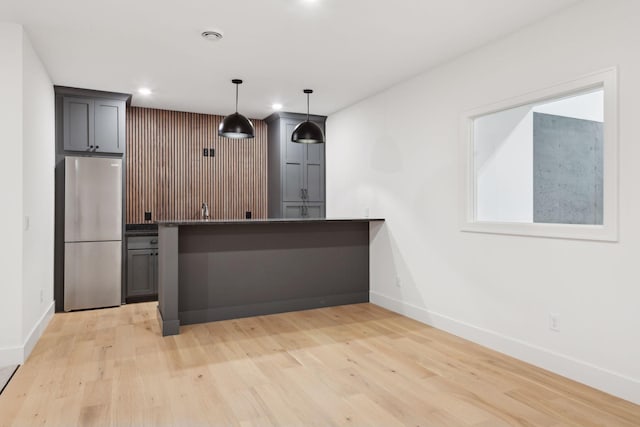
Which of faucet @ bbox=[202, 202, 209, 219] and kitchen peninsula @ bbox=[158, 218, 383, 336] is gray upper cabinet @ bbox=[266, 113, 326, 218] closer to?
faucet @ bbox=[202, 202, 209, 219]

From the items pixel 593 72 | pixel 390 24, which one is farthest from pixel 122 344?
pixel 593 72

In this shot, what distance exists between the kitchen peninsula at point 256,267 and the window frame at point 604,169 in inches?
58.4

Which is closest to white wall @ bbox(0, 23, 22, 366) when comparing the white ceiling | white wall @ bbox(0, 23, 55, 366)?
white wall @ bbox(0, 23, 55, 366)

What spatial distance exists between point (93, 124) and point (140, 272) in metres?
1.94

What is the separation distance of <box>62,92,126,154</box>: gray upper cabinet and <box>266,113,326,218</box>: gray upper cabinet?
2.24m

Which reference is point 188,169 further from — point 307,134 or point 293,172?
point 307,134

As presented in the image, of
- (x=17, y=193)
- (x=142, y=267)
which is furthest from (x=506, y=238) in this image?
(x=142, y=267)

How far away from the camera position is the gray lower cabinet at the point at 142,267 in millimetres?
5270

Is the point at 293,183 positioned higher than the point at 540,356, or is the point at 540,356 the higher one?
the point at 293,183

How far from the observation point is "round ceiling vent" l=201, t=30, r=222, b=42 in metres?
3.40

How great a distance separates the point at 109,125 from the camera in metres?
5.12

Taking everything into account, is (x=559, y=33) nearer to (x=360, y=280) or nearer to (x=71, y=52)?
(x=360, y=280)

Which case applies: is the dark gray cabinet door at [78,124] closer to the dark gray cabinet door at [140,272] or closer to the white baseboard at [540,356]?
the dark gray cabinet door at [140,272]

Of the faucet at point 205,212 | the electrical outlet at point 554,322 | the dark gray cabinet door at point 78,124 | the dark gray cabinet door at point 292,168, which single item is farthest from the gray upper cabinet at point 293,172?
the electrical outlet at point 554,322
